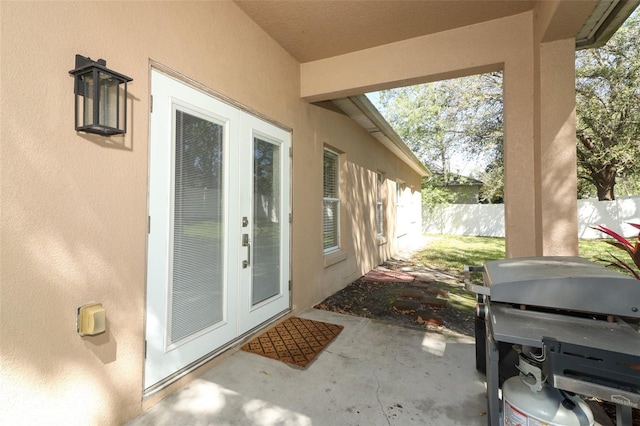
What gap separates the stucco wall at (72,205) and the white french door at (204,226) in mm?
138

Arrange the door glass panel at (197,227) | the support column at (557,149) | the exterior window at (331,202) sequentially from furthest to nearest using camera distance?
the exterior window at (331,202) → the support column at (557,149) → the door glass panel at (197,227)

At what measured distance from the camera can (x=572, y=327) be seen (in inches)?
55.2

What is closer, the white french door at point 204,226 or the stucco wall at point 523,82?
the white french door at point 204,226

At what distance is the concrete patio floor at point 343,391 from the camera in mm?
2026

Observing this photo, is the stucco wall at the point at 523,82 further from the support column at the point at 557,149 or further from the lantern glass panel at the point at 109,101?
the lantern glass panel at the point at 109,101

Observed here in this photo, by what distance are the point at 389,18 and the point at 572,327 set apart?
311 cm

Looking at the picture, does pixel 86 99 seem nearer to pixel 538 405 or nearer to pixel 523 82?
pixel 538 405

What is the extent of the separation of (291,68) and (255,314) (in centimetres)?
315

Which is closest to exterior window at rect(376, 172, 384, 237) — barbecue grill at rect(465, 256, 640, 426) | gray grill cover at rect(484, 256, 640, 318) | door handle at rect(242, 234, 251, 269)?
door handle at rect(242, 234, 251, 269)

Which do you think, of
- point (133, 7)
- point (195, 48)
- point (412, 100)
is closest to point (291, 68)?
point (195, 48)

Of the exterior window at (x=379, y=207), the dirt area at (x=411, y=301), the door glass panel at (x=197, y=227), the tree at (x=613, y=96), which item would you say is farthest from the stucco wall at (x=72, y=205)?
the tree at (x=613, y=96)

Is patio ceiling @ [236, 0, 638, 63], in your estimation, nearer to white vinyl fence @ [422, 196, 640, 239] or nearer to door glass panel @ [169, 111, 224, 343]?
door glass panel @ [169, 111, 224, 343]

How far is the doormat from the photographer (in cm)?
287

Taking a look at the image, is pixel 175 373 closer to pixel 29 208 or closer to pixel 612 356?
pixel 29 208
